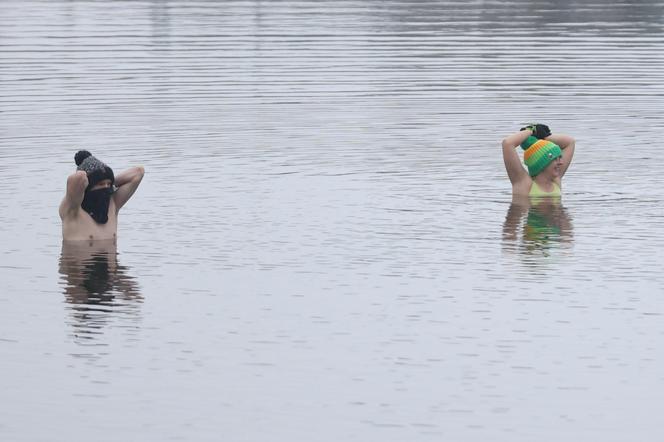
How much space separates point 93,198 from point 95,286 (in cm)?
204

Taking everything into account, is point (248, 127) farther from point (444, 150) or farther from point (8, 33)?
point (8, 33)

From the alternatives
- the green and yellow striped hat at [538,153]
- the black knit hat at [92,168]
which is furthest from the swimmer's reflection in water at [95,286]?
the green and yellow striped hat at [538,153]

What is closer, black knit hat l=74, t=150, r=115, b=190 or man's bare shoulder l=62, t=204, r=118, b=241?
black knit hat l=74, t=150, r=115, b=190

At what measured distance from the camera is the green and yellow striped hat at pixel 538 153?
22.8 metres


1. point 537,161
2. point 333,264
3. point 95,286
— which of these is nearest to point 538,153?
point 537,161

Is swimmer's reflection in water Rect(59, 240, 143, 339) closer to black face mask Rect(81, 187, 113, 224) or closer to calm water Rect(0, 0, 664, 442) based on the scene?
calm water Rect(0, 0, 664, 442)

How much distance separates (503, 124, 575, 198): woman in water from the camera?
74.7 ft

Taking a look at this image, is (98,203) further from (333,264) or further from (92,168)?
(333,264)

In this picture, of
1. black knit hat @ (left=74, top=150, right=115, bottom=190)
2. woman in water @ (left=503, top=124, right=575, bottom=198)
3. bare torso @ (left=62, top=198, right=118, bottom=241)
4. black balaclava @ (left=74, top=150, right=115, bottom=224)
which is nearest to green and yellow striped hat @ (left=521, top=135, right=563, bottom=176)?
woman in water @ (left=503, top=124, right=575, bottom=198)

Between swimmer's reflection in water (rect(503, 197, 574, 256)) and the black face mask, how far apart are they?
4.27 m

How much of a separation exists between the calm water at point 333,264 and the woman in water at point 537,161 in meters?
0.33

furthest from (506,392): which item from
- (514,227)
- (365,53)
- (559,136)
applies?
(365,53)

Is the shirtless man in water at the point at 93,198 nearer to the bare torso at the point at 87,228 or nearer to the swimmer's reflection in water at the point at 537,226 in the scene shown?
the bare torso at the point at 87,228

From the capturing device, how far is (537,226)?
21.4 metres
